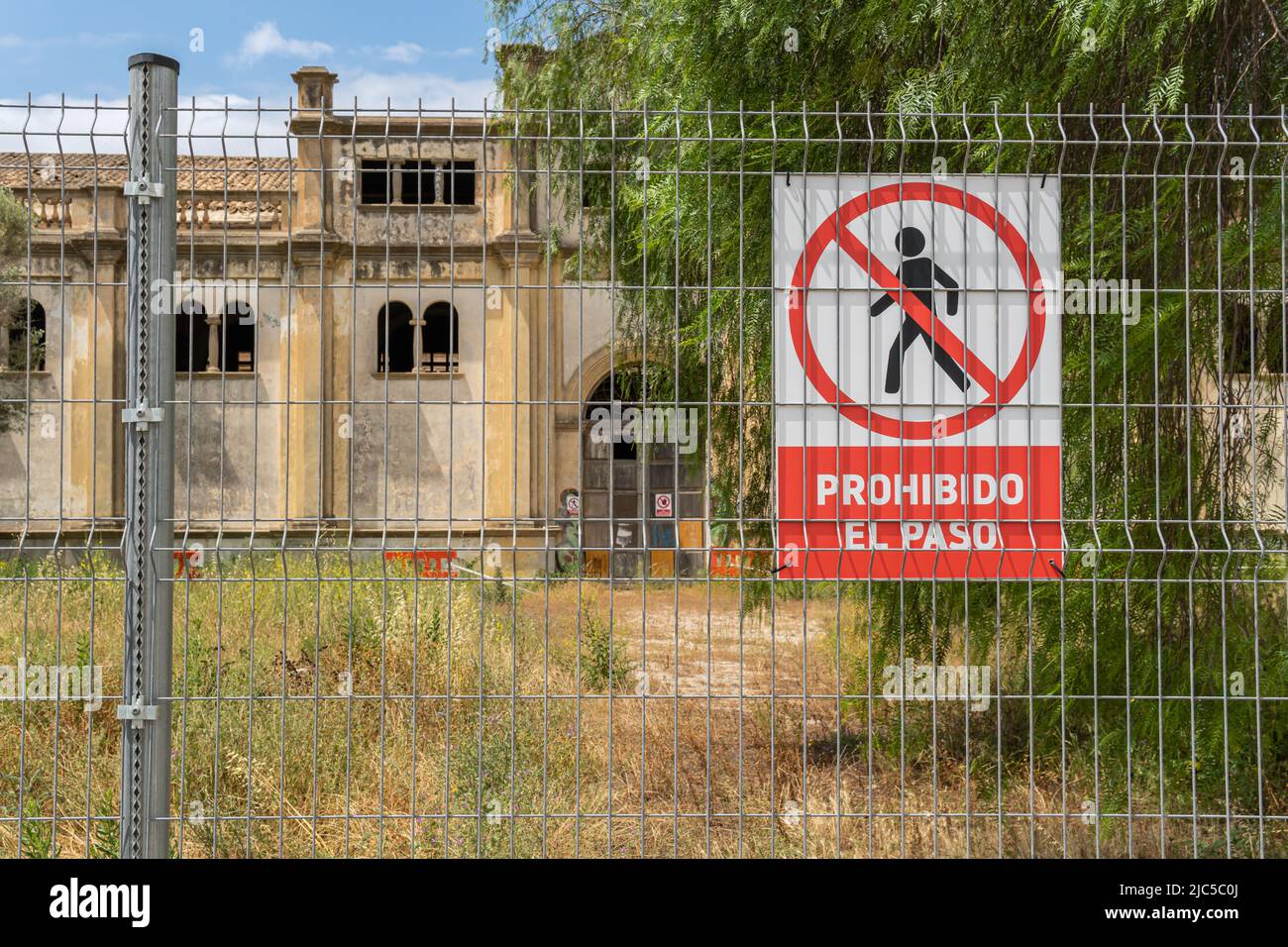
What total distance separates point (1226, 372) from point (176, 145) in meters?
4.73

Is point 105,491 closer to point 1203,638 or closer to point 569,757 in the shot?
point 569,757

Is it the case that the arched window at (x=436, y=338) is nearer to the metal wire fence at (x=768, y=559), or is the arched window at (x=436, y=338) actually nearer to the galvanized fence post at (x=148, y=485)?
the metal wire fence at (x=768, y=559)

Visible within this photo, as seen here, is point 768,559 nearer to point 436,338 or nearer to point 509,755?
point 509,755

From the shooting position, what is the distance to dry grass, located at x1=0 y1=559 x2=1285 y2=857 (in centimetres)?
416

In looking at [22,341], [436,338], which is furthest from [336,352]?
[22,341]

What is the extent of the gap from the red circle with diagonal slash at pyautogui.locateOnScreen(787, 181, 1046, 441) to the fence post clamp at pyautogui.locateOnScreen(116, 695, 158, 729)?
2.67 meters

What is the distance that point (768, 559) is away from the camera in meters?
6.58

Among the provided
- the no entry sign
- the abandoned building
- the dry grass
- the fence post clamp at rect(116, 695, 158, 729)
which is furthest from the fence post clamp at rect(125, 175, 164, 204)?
the abandoned building

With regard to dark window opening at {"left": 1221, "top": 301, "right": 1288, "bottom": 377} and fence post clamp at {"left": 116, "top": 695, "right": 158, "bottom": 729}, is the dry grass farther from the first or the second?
dark window opening at {"left": 1221, "top": 301, "right": 1288, "bottom": 377}

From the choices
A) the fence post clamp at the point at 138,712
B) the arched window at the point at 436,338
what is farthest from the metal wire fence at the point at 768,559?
the arched window at the point at 436,338

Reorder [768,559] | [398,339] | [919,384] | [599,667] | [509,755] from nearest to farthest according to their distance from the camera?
[919,384], [509,755], [768,559], [599,667], [398,339]

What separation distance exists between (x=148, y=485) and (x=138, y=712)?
0.81 metres

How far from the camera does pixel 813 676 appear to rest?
9.05m

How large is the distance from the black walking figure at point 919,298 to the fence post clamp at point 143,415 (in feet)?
8.67
